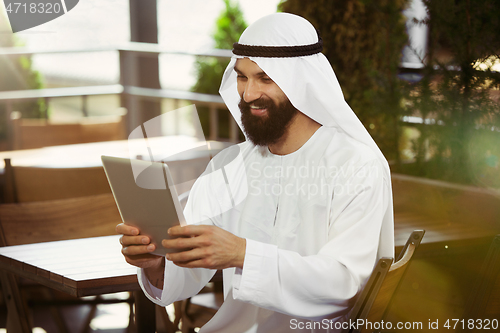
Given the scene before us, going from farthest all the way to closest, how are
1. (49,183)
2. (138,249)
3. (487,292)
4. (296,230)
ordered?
(49,183) → (296,230) → (487,292) → (138,249)

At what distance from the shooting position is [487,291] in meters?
1.52

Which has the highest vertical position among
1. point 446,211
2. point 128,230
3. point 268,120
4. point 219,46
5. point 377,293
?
point 219,46

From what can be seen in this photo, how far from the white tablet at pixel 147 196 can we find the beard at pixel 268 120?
446mm

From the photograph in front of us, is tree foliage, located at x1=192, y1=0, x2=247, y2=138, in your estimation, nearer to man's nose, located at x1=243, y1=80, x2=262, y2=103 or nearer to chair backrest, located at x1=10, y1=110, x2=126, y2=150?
chair backrest, located at x1=10, y1=110, x2=126, y2=150

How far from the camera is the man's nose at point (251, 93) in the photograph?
1.66 m

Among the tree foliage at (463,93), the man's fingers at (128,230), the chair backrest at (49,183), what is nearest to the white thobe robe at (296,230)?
the man's fingers at (128,230)

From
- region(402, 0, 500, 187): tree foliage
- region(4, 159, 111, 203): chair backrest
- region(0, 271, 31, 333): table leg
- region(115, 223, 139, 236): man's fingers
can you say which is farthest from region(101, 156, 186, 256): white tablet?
region(402, 0, 500, 187): tree foliage

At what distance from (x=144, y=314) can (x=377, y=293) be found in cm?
110

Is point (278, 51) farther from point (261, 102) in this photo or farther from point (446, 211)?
point (446, 211)

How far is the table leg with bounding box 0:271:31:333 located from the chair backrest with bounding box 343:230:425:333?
1316mm

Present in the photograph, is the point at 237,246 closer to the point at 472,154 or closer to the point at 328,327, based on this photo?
the point at 328,327

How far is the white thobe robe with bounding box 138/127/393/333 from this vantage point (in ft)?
4.49

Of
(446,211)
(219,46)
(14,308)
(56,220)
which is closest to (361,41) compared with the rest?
(446,211)

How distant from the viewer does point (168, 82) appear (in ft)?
24.6
